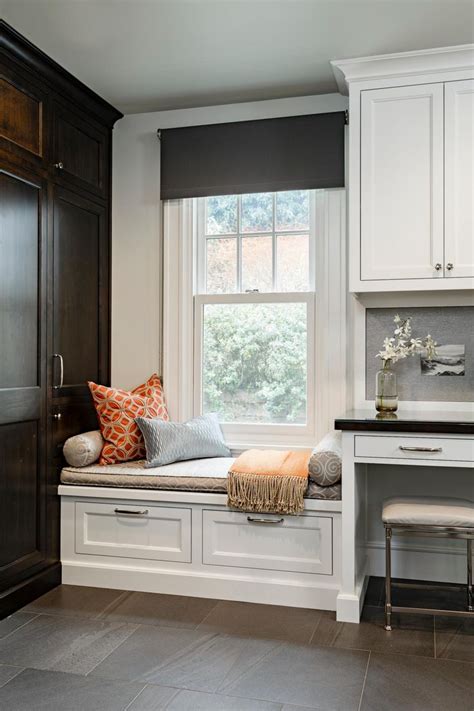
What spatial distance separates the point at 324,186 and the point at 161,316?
1.19 m

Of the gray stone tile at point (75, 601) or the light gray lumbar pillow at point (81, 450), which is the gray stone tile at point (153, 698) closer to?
the gray stone tile at point (75, 601)

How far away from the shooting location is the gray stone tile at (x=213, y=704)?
2107 millimetres

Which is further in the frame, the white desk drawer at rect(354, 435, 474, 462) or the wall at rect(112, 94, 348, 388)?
the wall at rect(112, 94, 348, 388)

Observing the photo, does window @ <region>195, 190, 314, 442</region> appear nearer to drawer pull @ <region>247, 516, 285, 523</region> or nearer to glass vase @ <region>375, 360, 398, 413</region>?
glass vase @ <region>375, 360, 398, 413</region>

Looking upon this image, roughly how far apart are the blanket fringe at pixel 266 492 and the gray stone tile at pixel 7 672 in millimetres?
1096

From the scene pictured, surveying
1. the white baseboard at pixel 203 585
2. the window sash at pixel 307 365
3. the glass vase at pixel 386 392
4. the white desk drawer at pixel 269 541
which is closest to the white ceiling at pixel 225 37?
the window sash at pixel 307 365

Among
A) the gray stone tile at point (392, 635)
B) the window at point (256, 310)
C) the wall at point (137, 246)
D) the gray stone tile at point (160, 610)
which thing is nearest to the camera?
the gray stone tile at point (392, 635)

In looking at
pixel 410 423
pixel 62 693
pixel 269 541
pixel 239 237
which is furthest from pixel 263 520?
pixel 239 237

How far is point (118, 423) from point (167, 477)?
0.45 m

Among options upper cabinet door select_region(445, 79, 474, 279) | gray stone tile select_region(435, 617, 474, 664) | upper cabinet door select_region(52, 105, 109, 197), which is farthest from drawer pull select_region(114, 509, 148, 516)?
upper cabinet door select_region(445, 79, 474, 279)

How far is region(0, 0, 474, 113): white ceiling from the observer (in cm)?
273

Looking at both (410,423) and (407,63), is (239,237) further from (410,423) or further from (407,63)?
(410,423)

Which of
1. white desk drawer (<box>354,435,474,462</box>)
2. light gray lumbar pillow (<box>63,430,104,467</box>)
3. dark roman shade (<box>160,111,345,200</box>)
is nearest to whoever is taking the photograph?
white desk drawer (<box>354,435,474,462</box>)

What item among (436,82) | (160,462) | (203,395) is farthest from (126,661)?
(436,82)
